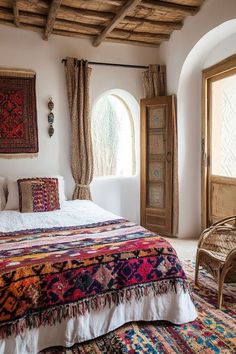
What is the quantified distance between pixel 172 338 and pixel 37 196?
202 centimetres

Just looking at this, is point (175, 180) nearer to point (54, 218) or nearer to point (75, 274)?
point (54, 218)

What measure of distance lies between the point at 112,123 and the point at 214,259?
277 centimetres

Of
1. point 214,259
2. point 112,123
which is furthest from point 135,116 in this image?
point 214,259

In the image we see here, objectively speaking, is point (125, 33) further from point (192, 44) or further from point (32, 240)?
point (32, 240)

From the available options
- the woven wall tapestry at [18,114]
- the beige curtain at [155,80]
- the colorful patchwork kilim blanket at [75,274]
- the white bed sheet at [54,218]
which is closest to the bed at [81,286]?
the colorful patchwork kilim blanket at [75,274]

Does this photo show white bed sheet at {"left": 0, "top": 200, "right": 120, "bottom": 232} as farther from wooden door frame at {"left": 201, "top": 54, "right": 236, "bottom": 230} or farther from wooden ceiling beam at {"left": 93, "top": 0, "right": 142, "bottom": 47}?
wooden ceiling beam at {"left": 93, "top": 0, "right": 142, "bottom": 47}

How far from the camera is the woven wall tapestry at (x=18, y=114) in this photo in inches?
147

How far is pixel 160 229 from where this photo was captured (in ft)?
14.1

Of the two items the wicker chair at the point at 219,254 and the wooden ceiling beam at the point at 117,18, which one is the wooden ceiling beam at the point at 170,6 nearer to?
the wooden ceiling beam at the point at 117,18

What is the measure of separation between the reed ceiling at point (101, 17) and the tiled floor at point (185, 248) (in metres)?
2.69

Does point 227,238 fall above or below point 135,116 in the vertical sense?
below

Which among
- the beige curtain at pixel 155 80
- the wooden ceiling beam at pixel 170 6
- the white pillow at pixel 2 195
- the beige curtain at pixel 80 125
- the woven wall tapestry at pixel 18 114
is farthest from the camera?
the beige curtain at pixel 155 80

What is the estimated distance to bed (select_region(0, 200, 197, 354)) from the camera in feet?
5.73

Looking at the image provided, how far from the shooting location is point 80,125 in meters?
4.01
